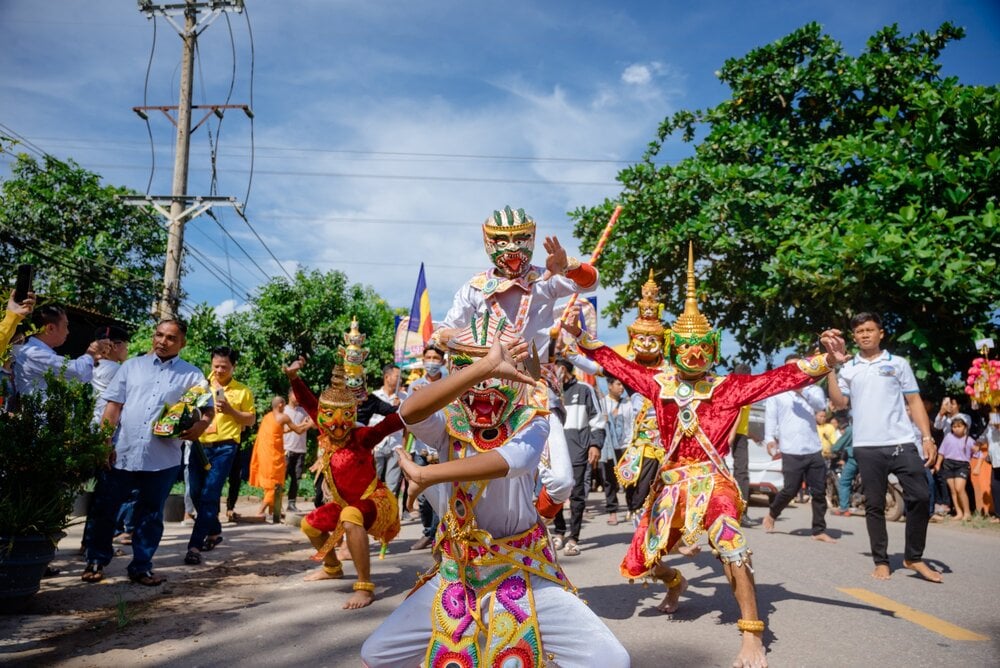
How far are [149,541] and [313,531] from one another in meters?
1.38

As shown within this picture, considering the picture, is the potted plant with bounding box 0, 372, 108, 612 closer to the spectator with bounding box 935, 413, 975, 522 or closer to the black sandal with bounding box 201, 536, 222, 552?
the black sandal with bounding box 201, 536, 222, 552

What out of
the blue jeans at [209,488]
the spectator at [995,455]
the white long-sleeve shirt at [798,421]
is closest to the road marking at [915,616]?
the white long-sleeve shirt at [798,421]

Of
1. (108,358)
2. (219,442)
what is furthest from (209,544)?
(108,358)

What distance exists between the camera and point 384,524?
6023 mm

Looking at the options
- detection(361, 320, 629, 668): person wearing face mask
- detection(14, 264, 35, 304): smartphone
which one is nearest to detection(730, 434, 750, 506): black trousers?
detection(361, 320, 629, 668): person wearing face mask

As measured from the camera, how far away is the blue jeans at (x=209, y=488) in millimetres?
7250

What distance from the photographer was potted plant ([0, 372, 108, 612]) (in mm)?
4867

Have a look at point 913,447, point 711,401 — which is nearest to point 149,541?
point 711,401

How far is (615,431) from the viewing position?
12367 mm

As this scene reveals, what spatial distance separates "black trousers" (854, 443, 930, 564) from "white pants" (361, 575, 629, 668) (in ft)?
15.7

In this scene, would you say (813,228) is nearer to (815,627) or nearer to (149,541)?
(815,627)

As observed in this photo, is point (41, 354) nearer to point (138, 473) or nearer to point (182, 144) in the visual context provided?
point (138, 473)

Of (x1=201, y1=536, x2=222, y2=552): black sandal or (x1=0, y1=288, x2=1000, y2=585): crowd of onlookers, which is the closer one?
(x1=0, y1=288, x2=1000, y2=585): crowd of onlookers

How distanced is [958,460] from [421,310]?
38.0 feet
